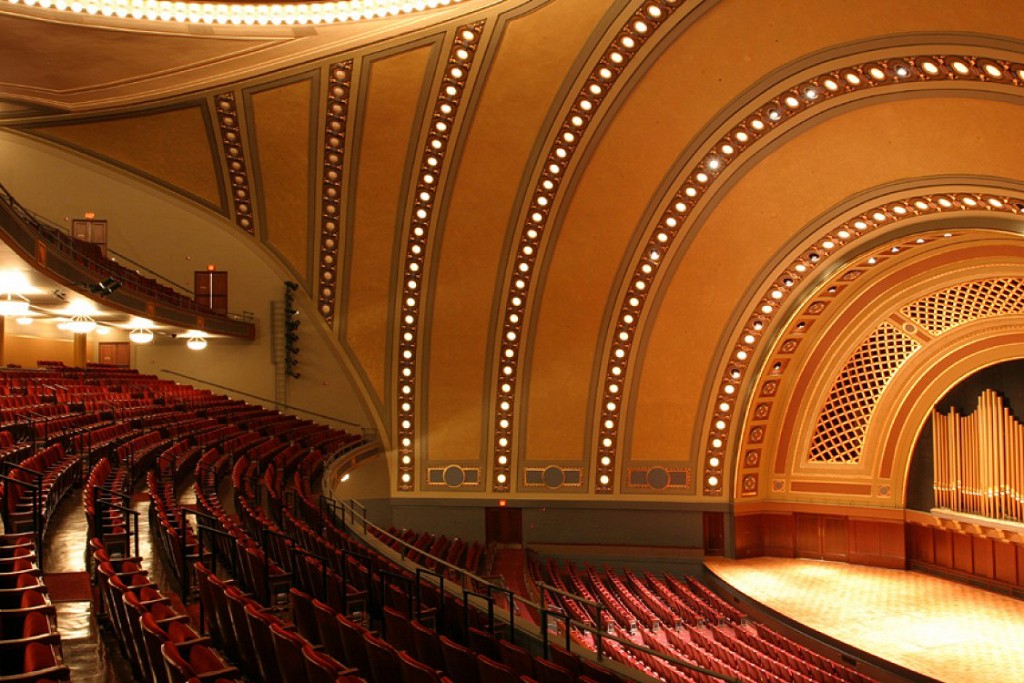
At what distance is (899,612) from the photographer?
13.4 m

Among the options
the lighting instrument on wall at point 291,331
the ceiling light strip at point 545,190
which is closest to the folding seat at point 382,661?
the ceiling light strip at point 545,190

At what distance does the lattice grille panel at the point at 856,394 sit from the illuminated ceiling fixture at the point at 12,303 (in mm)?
13467

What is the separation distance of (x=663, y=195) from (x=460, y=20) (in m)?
4.29

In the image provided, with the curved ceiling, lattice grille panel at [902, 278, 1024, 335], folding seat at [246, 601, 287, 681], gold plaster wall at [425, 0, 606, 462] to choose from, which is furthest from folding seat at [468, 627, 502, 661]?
lattice grille panel at [902, 278, 1024, 335]

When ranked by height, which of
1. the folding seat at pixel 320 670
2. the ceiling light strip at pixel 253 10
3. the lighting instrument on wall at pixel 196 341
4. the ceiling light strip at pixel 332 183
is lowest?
the folding seat at pixel 320 670

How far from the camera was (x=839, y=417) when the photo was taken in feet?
55.8

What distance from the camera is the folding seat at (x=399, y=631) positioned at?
233 inches

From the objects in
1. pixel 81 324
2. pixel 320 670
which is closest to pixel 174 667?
pixel 320 670

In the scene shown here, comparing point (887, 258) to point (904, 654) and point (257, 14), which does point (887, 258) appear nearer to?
point (904, 654)

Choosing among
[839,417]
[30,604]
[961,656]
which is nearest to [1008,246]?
[839,417]

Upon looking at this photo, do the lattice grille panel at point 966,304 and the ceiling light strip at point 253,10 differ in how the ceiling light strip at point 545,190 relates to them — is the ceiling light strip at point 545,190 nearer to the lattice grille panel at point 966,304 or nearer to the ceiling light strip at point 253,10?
the ceiling light strip at point 253,10

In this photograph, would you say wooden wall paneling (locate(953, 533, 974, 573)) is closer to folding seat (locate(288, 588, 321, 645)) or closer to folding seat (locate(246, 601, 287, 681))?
folding seat (locate(288, 588, 321, 645))

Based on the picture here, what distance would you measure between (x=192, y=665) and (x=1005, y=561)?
571 inches

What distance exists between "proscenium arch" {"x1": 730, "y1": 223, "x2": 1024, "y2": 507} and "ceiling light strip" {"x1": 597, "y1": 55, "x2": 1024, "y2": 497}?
358 mm
